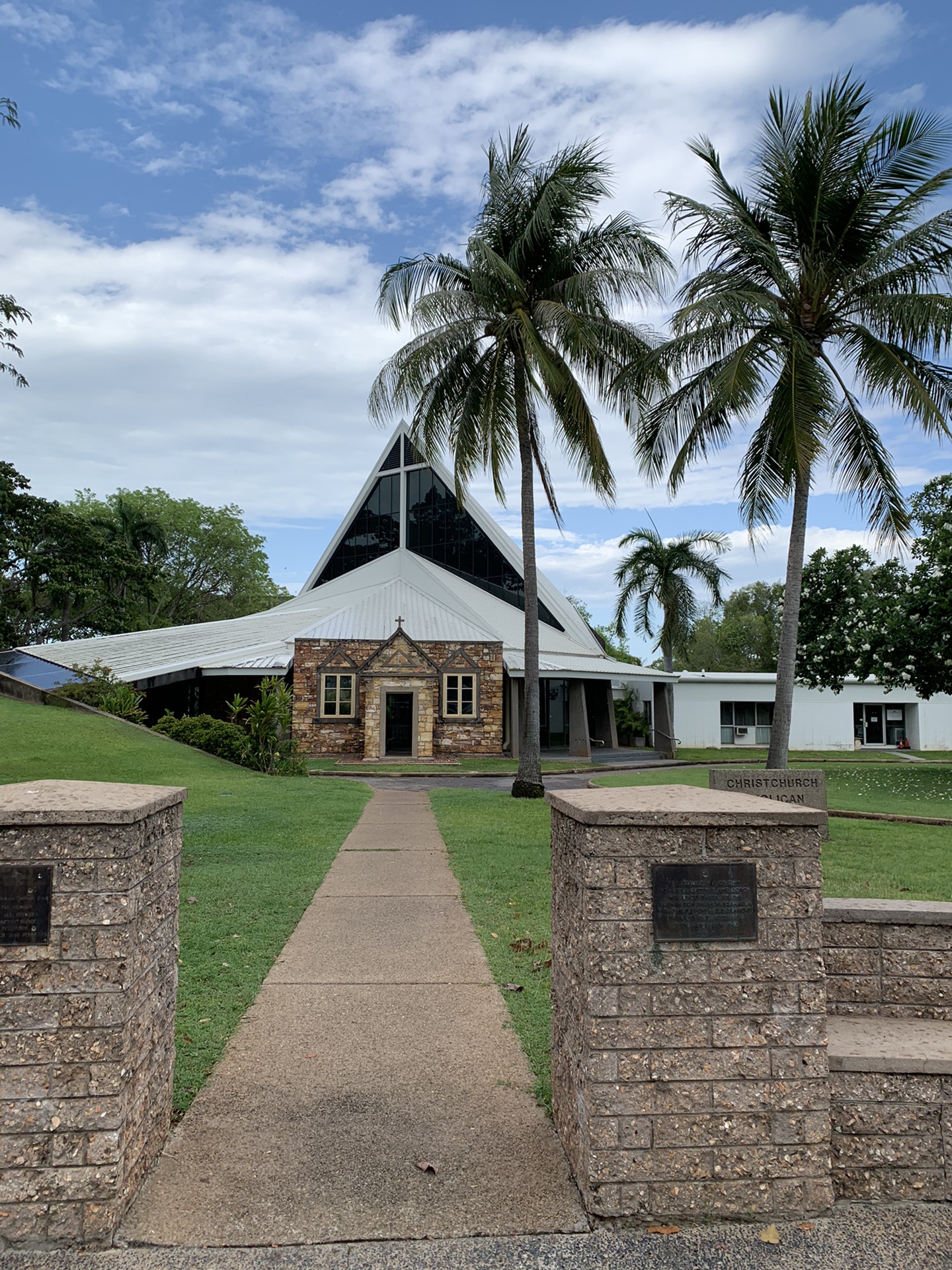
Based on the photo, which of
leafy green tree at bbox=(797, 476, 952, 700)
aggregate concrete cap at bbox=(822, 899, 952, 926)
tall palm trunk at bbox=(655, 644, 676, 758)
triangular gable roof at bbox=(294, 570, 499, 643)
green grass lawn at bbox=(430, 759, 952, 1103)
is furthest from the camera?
tall palm trunk at bbox=(655, 644, 676, 758)

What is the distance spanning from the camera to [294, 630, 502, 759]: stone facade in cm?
2792

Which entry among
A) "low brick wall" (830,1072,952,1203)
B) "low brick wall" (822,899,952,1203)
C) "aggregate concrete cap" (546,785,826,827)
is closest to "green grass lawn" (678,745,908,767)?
"low brick wall" (822,899,952,1203)

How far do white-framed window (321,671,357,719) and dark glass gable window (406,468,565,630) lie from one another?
1060 cm

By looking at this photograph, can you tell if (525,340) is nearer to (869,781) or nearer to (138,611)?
(869,781)

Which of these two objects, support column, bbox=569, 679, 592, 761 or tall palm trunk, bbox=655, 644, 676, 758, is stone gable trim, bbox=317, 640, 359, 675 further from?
tall palm trunk, bbox=655, 644, 676, 758

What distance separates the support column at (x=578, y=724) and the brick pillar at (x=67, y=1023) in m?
27.1

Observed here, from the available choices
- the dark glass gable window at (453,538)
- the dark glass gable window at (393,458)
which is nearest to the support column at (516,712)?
the dark glass gable window at (453,538)

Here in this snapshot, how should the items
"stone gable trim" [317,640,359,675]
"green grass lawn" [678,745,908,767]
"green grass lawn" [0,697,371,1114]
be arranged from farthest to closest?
"green grass lawn" [678,745,908,767]
"stone gable trim" [317,640,359,675]
"green grass lawn" [0,697,371,1114]

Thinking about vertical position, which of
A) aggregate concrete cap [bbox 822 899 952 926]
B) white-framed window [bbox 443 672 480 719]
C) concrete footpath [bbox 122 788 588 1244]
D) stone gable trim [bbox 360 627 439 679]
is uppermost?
stone gable trim [bbox 360 627 439 679]

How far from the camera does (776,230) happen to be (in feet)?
47.7

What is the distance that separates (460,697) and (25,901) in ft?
85.4

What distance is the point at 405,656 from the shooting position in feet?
92.6

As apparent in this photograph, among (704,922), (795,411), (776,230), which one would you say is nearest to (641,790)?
(704,922)

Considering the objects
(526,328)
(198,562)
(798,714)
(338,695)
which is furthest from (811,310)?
(198,562)
